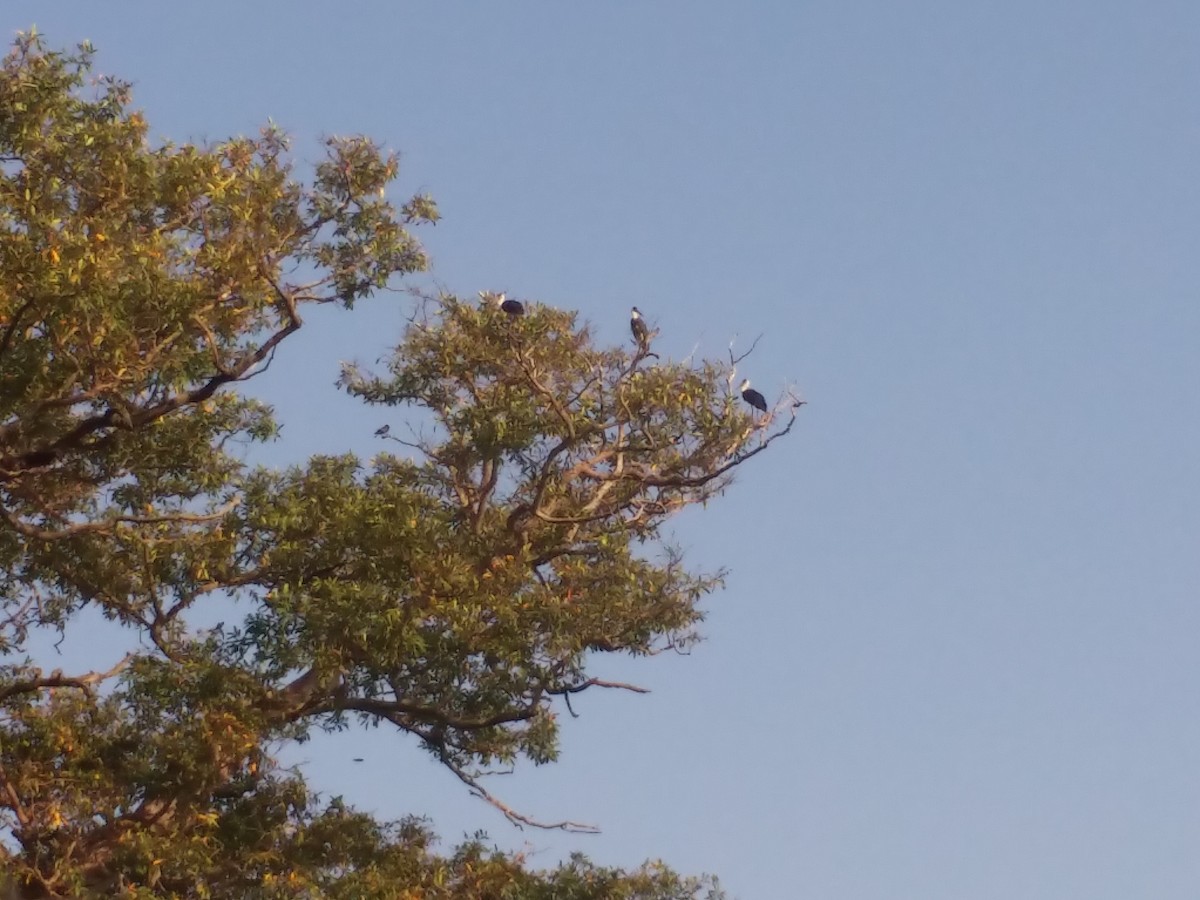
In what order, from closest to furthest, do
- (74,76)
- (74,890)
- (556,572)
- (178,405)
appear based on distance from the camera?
(74,890)
(178,405)
(74,76)
(556,572)

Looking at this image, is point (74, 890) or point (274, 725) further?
point (274, 725)

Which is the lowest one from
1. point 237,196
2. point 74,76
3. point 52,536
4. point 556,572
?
point 52,536

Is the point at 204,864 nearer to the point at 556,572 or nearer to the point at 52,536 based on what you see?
the point at 52,536

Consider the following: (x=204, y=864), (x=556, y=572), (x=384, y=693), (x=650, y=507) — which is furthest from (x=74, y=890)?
(x=650, y=507)

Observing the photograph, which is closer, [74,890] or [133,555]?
[74,890]

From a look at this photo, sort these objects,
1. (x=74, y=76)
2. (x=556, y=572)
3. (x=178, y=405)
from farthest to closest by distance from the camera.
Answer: (x=556, y=572), (x=74, y=76), (x=178, y=405)

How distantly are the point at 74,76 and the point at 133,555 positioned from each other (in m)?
4.02

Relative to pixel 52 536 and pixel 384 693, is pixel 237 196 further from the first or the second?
pixel 384 693

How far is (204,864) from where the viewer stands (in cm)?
1276

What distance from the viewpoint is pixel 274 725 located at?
13953 millimetres

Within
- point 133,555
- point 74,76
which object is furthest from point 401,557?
point 74,76

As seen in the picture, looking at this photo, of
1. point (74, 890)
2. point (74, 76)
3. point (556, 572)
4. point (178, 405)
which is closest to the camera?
point (74, 890)

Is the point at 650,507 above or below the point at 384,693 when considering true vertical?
above

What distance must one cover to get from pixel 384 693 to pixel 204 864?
92.0 inches
